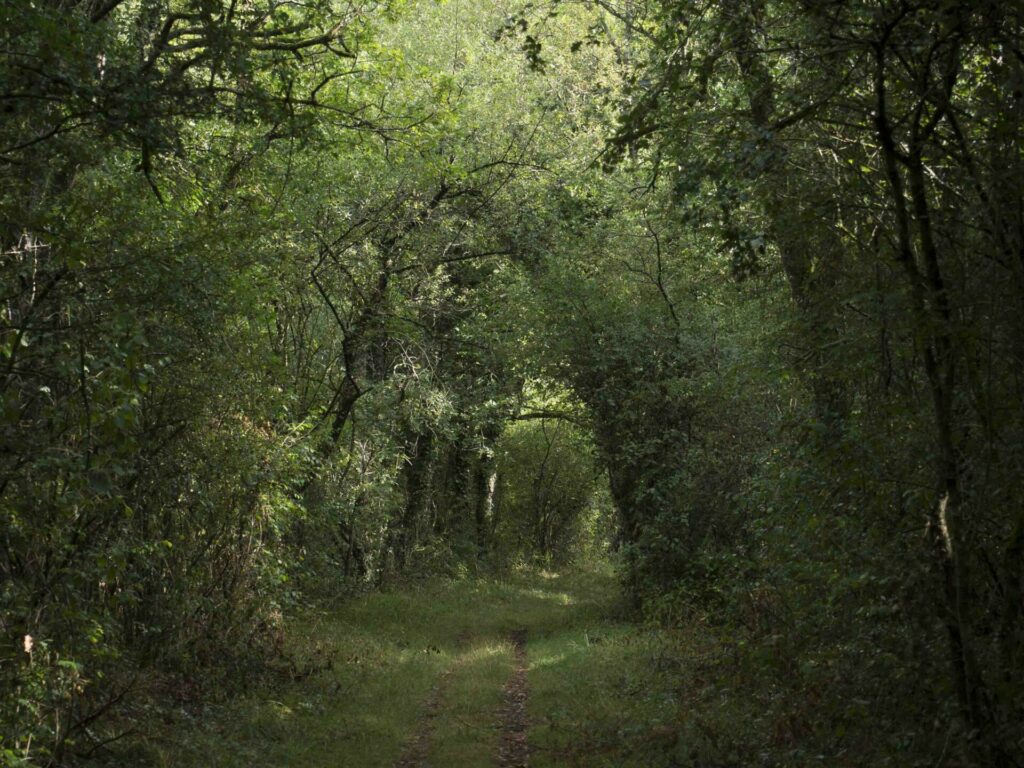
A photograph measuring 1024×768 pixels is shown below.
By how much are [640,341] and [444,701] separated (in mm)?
7850

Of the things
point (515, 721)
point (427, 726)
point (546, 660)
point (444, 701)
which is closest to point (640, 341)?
point (546, 660)

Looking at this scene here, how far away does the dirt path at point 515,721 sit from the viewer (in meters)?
9.23

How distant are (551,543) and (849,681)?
29238mm

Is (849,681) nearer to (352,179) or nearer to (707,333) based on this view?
(707,333)

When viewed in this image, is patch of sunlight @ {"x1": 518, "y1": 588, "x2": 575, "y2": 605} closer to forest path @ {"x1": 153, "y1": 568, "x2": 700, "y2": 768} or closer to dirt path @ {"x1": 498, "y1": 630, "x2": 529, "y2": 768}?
forest path @ {"x1": 153, "y1": 568, "x2": 700, "y2": 768}

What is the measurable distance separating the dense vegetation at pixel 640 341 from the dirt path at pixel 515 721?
1.84 m

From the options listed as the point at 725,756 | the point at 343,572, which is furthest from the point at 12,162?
the point at 343,572

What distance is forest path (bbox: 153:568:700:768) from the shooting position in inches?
355

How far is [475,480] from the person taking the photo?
30.0 meters

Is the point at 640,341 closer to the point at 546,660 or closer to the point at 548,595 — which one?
the point at 546,660

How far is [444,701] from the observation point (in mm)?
11961

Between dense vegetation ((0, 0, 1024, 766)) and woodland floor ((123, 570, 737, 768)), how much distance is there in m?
0.58

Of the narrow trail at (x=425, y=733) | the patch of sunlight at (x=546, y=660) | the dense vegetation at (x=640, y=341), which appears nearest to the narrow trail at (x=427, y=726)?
the narrow trail at (x=425, y=733)

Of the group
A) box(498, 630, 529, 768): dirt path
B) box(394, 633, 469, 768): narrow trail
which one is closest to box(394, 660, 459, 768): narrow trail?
box(394, 633, 469, 768): narrow trail
